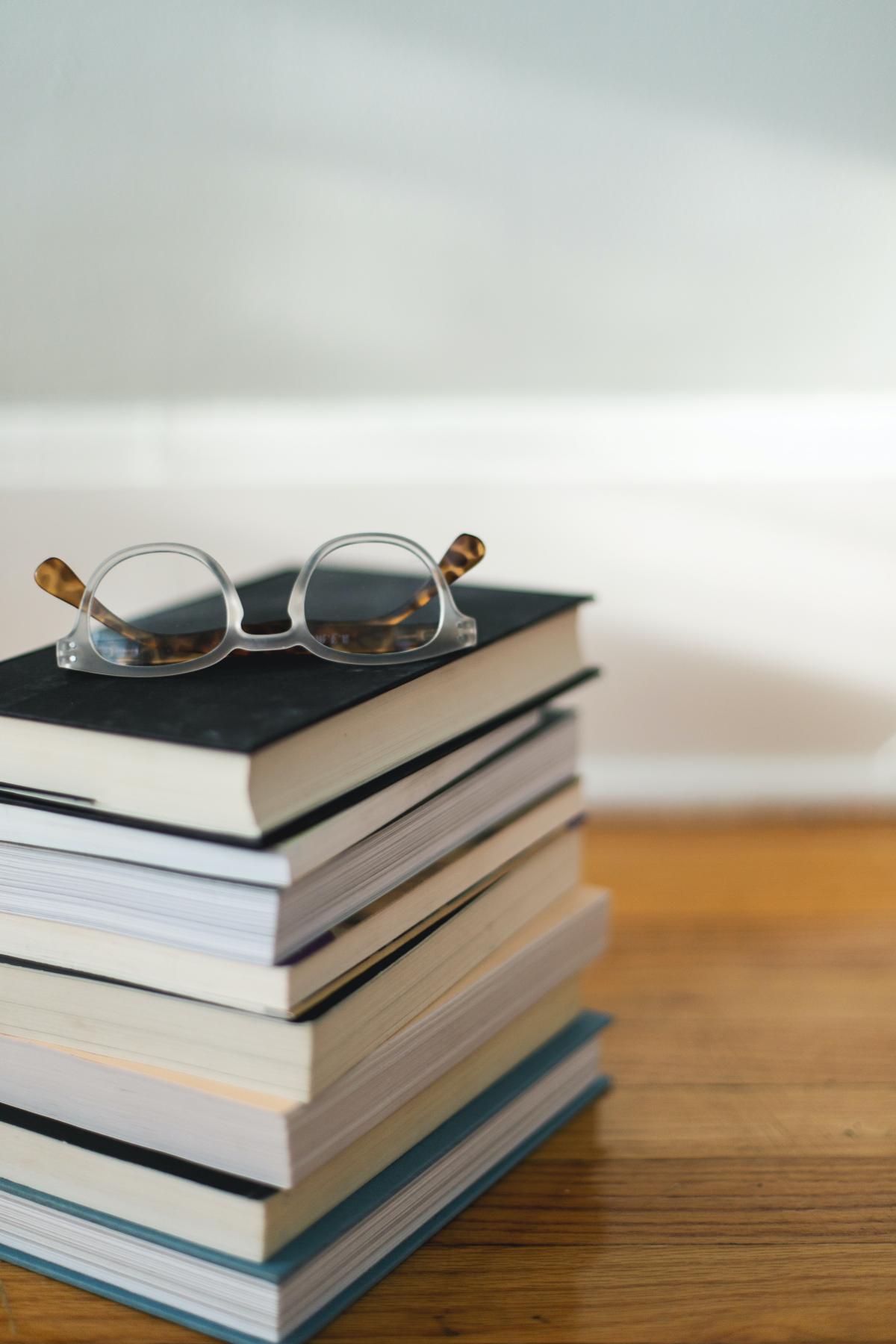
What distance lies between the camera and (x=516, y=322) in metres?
1.14

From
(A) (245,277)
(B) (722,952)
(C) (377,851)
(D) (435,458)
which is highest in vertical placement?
(A) (245,277)

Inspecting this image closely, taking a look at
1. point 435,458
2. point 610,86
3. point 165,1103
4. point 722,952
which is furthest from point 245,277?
point 165,1103

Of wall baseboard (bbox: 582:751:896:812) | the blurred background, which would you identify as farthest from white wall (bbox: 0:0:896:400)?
wall baseboard (bbox: 582:751:896:812)

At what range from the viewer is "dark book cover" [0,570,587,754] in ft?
1.58

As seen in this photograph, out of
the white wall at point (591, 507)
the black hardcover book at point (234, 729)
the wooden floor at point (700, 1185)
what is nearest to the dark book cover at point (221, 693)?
the black hardcover book at point (234, 729)

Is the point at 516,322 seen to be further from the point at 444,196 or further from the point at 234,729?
the point at 234,729

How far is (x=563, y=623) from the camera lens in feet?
2.23

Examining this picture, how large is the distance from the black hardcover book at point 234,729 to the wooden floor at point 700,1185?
0.23 m

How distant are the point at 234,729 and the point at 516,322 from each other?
2.50 ft

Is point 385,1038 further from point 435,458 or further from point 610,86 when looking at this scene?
point 610,86

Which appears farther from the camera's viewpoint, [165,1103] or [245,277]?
[245,277]

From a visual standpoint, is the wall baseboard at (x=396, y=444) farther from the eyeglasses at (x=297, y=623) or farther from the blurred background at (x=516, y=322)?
the eyeglasses at (x=297, y=623)

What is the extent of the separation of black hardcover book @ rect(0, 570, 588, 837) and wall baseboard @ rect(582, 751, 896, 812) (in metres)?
0.64

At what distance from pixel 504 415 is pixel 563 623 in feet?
1.73
